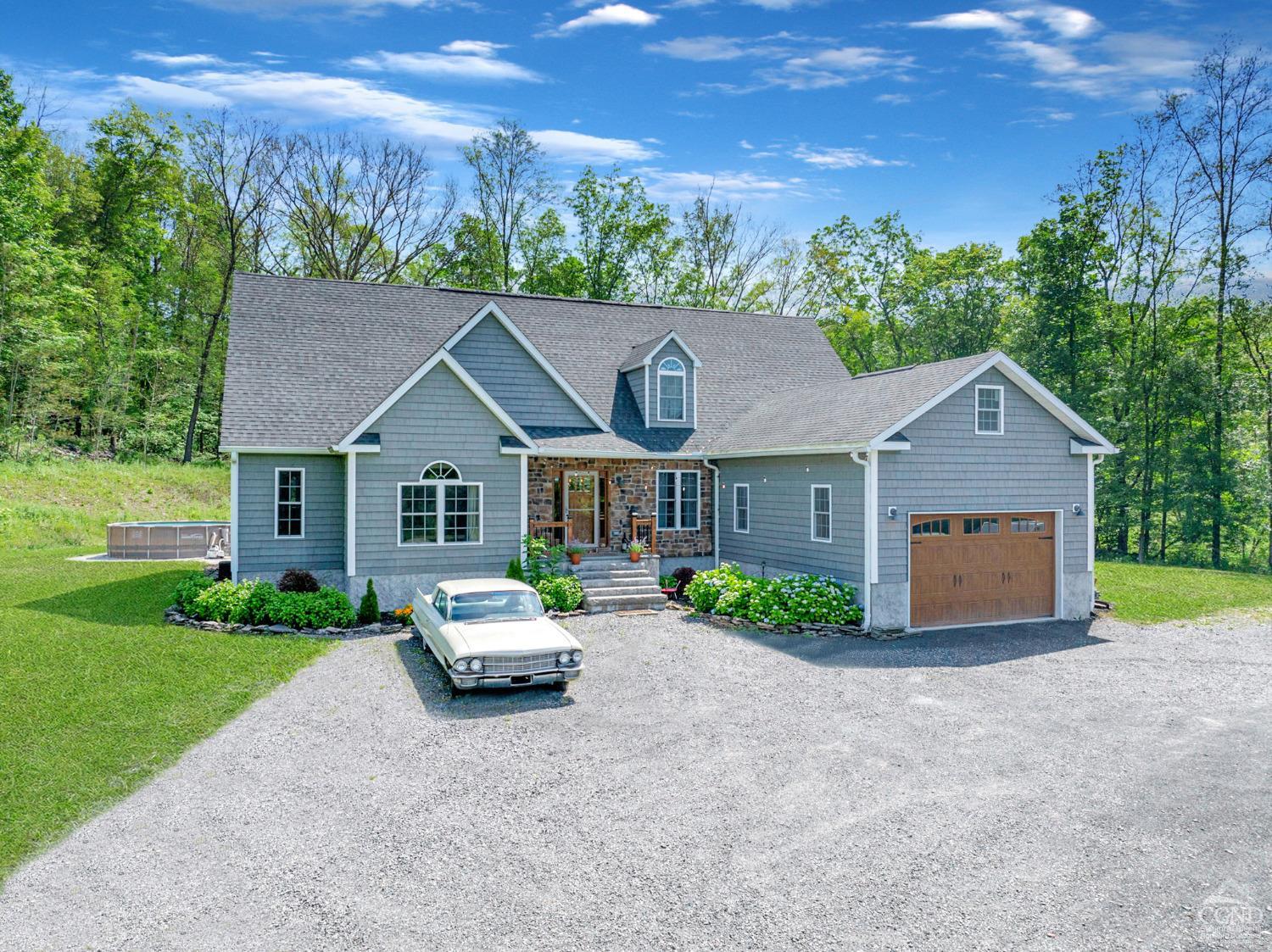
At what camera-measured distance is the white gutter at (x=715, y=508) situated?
2066cm

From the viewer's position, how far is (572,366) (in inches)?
866

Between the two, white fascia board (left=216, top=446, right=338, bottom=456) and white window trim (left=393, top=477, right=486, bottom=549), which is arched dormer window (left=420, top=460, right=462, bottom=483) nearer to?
white window trim (left=393, top=477, right=486, bottom=549)

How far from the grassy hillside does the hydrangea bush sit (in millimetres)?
20740

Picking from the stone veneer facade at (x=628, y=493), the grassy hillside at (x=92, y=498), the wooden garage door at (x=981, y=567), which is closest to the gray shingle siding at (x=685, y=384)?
the stone veneer facade at (x=628, y=493)

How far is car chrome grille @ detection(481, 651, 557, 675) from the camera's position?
34.7ft

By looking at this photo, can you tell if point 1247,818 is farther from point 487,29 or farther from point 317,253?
point 317,253

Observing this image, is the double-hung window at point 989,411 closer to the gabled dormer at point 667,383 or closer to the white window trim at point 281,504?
the gabled dormer at point 667,383

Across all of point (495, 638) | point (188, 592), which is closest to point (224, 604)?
point (188, 592)

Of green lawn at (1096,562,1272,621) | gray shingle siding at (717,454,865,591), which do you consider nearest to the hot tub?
gray shingle siding at (717,454,865,591)

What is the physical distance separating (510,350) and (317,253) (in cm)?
2443

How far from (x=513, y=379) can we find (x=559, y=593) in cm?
599

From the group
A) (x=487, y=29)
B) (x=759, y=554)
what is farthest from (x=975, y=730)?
(x=487, y=29)

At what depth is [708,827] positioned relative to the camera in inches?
280

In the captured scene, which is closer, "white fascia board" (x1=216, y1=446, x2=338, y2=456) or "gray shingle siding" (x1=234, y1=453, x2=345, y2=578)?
"white fascia board" (x1=216, y1=446, x2=338, y2=456)
